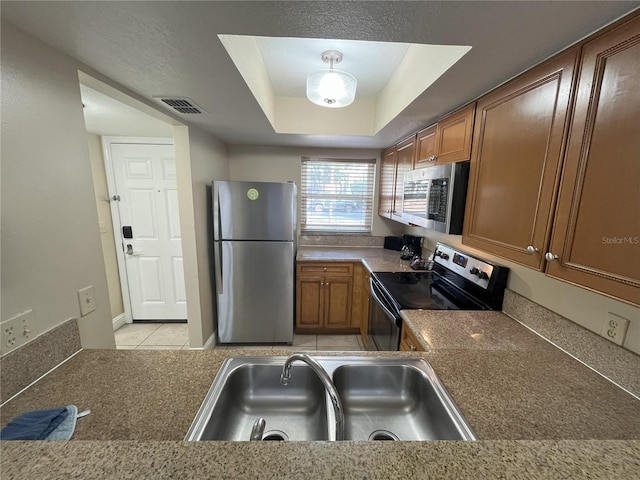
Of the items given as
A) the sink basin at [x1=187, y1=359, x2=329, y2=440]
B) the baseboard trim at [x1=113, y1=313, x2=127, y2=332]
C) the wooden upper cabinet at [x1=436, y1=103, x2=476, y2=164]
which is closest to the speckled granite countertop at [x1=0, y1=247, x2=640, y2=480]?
the sink basin at [x1=187, y1=359, x2=329, y2=440]

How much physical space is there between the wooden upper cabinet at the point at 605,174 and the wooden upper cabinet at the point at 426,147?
1021 mm

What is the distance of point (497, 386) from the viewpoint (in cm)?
90

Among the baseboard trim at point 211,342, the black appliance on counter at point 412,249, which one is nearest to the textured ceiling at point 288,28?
the black appliance on counter at point 412,249

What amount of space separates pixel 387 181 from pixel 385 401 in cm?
234

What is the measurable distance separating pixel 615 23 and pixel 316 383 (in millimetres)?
1611

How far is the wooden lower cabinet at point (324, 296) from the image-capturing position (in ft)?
9.18

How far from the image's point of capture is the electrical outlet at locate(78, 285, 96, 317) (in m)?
1.11

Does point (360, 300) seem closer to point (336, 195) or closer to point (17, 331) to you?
point (336, 195)

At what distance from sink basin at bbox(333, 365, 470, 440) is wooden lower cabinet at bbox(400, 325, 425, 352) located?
284 millimetres

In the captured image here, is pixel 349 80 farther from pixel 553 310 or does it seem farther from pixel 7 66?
pixel 553 310

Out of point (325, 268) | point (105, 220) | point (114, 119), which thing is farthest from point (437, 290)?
point (105, 220)

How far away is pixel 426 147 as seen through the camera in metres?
1.97

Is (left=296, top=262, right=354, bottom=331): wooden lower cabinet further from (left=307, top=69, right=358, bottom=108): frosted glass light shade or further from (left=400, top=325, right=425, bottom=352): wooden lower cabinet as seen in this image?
(left=307, top=69, right=358, bottom=108): frosted glass light shade

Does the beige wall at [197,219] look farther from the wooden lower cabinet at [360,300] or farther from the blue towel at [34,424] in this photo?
the blue towel at [34,424]
